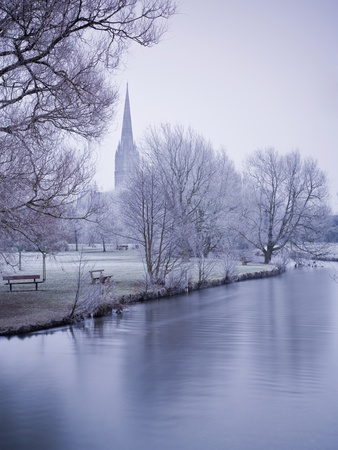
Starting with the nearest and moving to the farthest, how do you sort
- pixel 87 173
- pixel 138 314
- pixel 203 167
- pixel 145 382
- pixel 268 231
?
1. pixel 145 382
2. pixel 87 173
3. pixel 138 314
4. pixel 203 167
5. pixel 268 231

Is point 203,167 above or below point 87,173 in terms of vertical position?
above

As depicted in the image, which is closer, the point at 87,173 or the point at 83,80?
the point at 83,80

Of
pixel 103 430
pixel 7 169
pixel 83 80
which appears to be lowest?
pixel 103 430

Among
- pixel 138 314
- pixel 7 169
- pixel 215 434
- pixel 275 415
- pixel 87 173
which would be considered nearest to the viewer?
pixel 215 434

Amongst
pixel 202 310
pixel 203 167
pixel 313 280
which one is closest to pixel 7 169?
pixel 202 310

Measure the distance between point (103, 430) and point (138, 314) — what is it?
9656mm

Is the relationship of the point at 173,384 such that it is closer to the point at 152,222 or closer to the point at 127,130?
the point at 152,222

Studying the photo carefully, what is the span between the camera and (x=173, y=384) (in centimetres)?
967

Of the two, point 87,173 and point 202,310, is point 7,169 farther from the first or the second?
point 202,310

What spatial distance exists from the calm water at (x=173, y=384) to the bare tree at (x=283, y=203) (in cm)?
2381

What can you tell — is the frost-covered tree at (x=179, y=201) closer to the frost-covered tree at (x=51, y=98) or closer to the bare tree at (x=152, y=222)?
the bare tree at (x=152, y=222)

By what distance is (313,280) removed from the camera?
31781mm

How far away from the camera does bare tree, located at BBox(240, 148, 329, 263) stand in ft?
133

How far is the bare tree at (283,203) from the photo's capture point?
40500 mm
